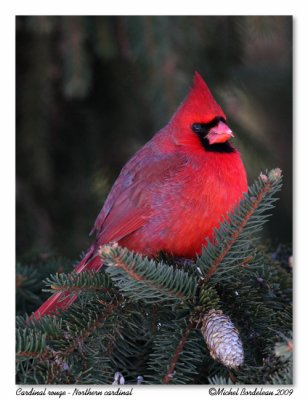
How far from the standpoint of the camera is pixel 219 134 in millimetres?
2561

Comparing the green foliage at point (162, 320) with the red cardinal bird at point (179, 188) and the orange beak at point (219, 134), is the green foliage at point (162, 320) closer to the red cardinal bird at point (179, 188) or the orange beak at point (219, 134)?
the red cardinal bird at point (179, 188)

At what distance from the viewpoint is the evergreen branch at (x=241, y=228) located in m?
1.88

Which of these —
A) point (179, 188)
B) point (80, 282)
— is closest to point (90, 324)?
point (80, 282)

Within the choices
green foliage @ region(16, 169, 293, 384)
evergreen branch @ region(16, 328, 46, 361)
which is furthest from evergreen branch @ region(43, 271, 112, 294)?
evergreen branch @ region(16, 328, 46, 361)

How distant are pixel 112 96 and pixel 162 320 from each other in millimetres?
1770

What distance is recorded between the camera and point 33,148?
3445 mm

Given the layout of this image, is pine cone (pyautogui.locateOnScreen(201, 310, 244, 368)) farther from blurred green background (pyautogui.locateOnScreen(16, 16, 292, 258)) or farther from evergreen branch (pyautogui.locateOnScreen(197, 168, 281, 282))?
blurred green background (pyautogui.locateOnScreen(16, 16, 292, 258))

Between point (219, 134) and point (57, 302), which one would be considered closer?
point (57, 302)

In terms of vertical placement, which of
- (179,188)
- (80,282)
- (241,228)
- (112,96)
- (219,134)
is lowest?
(80,282)

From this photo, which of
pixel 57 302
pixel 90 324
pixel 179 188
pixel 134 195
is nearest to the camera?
pixel 90 324

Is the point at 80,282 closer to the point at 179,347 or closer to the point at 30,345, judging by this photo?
the point at 30,345

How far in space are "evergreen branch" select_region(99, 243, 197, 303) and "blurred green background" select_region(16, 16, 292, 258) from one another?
1096 millimetres

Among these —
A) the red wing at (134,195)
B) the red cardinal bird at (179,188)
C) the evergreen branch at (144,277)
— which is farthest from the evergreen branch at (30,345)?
the red wing at (134,195)

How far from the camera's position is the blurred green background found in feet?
10.0
